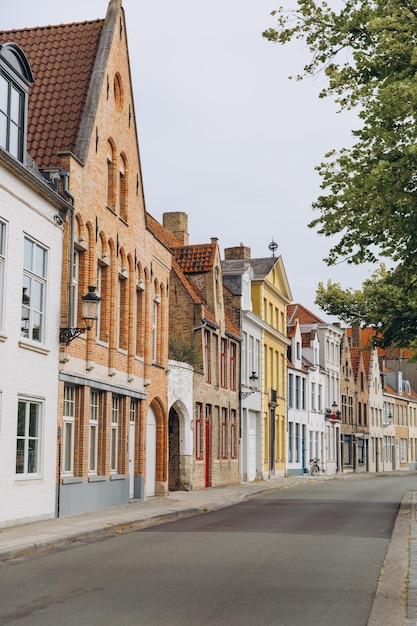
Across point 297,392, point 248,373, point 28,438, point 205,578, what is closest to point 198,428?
point 248,373

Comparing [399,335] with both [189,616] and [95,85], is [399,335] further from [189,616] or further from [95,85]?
[189,616]

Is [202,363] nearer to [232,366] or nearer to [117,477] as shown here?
[232,366]

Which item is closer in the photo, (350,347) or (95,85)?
(95,85)

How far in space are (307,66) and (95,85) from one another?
6.94 metres

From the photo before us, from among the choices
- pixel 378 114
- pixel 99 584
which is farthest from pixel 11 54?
pixel 99 584

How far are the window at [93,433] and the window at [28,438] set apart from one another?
3465 mm

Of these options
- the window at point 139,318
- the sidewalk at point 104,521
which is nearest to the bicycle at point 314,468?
the sidewalk at point 104,521

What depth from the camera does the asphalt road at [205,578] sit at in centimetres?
856

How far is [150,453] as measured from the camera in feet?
92.1

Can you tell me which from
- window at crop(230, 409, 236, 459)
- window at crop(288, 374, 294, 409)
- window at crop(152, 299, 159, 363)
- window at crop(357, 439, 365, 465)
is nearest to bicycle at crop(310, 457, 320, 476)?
window at crop(288, 374, 294, 409)

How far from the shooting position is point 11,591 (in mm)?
9789

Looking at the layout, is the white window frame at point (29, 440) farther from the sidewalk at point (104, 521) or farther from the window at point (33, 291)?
the window at point (33, 291)

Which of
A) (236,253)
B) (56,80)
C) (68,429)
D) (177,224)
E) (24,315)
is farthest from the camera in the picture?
(236,253)

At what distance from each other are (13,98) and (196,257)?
19.1m
